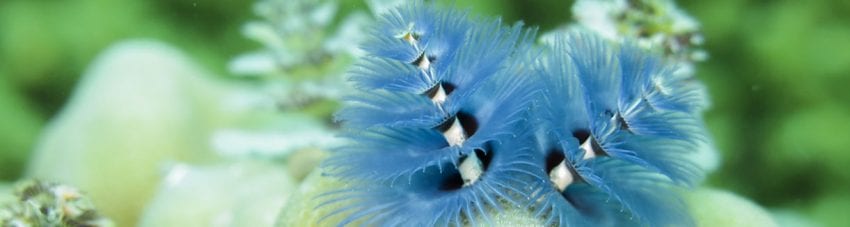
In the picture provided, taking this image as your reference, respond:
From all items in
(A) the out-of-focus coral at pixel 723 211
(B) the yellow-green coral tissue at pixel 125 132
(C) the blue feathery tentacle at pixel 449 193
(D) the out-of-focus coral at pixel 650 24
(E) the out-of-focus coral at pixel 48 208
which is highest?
(B) the yellow-green coral tissue at pixel 125 132

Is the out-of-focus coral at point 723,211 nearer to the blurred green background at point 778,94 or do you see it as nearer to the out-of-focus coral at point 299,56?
the blurred green background at point 778,94

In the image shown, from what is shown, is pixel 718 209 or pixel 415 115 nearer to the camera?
pixel 415 115

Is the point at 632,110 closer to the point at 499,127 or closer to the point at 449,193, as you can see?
the point at 499,127

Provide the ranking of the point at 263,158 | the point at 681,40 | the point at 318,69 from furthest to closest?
1. the point at 318,69
2. the point at 263,158
3. the point at 681,40

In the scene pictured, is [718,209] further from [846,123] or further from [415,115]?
[846,123]

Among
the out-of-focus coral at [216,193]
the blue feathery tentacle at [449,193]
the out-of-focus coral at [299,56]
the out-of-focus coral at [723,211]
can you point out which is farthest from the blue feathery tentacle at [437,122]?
the out-of-focus coral at [299,56]

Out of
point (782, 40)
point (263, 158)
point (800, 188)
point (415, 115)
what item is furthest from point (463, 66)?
point (800, 188)

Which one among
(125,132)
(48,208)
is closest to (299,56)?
(125,132)
